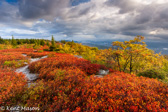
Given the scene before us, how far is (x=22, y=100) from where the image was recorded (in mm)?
4281

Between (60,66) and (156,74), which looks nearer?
(156,74)

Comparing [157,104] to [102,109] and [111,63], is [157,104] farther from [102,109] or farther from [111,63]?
[111,63]

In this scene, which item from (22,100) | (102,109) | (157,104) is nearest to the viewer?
(102,109)

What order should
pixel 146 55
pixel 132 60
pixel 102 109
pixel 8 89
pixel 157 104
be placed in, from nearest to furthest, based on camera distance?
pixel 102 109 < pixel 157 104 < pixel 8 89 < pixel 146 55 < pixel 132 60

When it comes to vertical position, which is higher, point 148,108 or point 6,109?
point 148,108

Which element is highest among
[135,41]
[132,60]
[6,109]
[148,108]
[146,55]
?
[135,41]

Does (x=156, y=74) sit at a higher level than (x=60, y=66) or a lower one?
lower

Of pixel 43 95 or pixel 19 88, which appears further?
pixel 19 88

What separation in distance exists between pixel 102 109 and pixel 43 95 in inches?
134

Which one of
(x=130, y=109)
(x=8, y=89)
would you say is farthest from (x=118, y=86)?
(x=8, y=89)

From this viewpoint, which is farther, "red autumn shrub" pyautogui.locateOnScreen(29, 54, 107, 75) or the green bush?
"red autumn shrub" pyautogui.locateOnScreen(29, 54, 107, 75)

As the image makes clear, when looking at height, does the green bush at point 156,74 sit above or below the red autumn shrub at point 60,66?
below

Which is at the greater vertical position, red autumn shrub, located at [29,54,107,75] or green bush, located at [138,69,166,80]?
red autumn shrub, located at [29,54,107,75]

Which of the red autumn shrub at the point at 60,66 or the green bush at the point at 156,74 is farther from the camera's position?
the red autumn shrub at the point at 60,66
